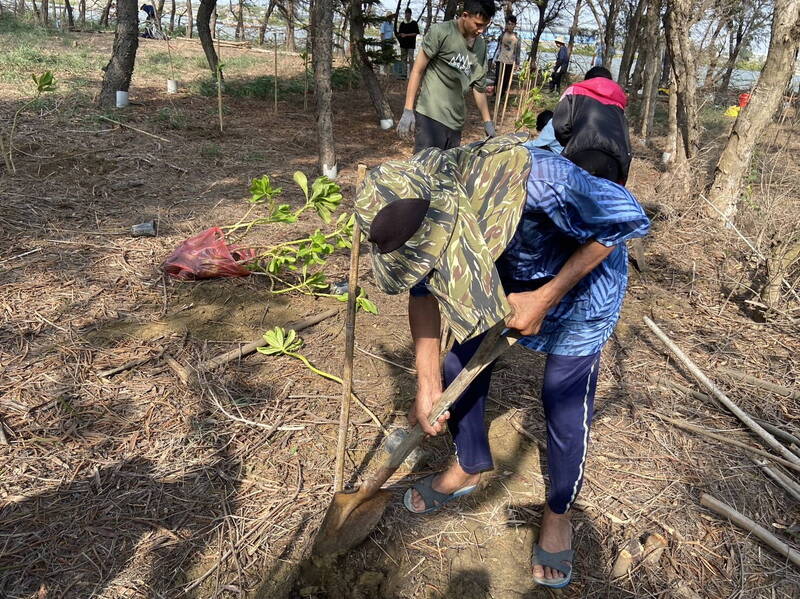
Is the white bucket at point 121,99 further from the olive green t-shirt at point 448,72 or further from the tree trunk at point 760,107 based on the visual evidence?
the tree trunk at point 760,107

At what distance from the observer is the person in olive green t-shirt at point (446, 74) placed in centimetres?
360

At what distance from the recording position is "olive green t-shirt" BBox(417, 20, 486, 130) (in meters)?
3.61

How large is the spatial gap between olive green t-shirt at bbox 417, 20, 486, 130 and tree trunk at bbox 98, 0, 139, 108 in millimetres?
4783

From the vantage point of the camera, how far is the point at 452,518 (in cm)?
189

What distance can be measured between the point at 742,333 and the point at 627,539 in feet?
6.13

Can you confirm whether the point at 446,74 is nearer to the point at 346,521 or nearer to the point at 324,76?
the point at 324,76

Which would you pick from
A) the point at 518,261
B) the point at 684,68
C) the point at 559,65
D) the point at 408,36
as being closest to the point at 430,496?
the point at 518,261

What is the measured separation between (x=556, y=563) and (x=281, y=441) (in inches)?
43.7

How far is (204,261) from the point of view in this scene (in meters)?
3.06

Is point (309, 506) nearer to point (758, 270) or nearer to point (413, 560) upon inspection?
point (413, 560)

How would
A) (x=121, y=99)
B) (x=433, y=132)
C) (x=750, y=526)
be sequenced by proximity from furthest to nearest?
(x=121, y=99)
(x=433, y=132)
(x=750, y=526)

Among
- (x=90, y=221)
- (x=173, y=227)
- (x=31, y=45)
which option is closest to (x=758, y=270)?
(x=173, y=227)

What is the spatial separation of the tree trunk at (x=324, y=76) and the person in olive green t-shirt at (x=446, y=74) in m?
1.38

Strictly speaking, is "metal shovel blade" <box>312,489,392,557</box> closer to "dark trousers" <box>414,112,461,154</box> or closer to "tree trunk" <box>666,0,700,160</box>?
"dark trousers" <box>414,112,461,154</box>
